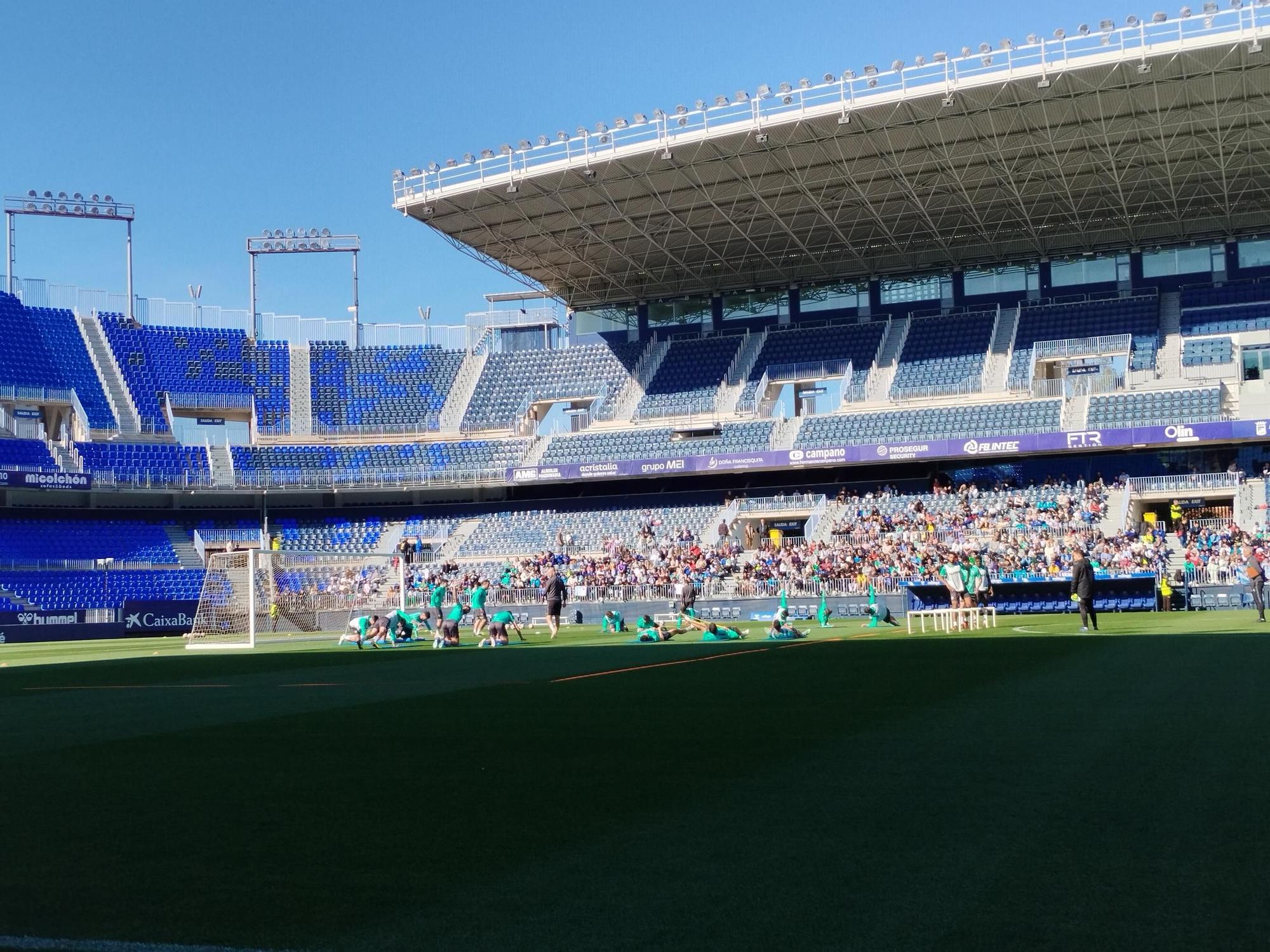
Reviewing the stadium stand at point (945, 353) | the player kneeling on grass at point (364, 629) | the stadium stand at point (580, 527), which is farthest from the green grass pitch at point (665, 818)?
the stadium stand at point (945, 353)

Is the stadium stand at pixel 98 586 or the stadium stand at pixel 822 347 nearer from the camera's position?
the stadium stand at pixel 98 586

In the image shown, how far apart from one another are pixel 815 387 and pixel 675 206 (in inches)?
421

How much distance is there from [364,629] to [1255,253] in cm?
4070

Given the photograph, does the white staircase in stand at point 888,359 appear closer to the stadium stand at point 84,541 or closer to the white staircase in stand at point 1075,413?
the white staircase in stand at point 1075,413

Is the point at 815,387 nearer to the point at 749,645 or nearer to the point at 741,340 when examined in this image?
the point at 741,340

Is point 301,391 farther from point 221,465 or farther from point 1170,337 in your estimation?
point 1170,337

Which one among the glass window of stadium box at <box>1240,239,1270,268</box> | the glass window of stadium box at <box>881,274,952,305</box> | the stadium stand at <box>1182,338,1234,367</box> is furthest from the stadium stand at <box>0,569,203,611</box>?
the glass window of stadium box at <box>1240,239,1270,268</box>

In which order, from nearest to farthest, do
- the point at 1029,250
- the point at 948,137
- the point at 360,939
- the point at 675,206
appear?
the point at 360,939
the point at 948,137
the point at 675,206
the point at 1029,250

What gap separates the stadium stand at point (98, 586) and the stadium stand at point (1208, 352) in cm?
3960

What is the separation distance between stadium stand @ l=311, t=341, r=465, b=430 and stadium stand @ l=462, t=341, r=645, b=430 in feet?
7.12

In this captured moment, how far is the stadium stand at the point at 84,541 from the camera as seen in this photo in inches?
2060

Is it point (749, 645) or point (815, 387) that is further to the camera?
point (815, 387)

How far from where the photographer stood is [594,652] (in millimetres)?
21938

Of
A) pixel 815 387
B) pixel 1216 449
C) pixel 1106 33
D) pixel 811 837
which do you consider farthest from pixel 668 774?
pixel 815 387
